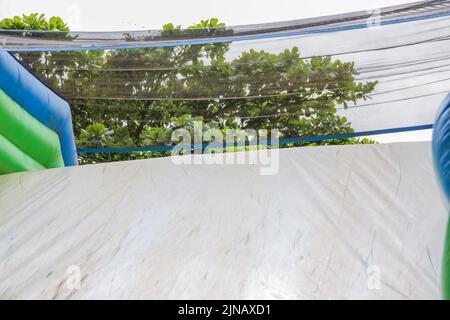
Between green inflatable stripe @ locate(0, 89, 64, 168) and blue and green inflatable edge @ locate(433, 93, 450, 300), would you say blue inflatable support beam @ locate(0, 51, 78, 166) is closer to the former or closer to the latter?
green inflatable stripe @ locate(0, 89, 64, 168)

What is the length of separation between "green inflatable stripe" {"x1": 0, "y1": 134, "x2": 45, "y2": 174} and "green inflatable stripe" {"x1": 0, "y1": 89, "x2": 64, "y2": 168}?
0.03 m

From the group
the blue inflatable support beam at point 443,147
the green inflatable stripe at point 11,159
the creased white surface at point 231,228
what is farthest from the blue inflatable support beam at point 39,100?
the blue inflatable support beam at point 443,147

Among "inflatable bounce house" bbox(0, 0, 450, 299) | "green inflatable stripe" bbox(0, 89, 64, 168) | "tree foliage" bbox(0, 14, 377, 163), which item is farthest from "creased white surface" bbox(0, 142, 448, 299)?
"tree foliage" bbox(0, 14, 377, 163)

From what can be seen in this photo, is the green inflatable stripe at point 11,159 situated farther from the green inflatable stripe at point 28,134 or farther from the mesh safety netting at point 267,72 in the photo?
the mesh safety netting at point 267,72

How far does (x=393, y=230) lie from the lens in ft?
5.58

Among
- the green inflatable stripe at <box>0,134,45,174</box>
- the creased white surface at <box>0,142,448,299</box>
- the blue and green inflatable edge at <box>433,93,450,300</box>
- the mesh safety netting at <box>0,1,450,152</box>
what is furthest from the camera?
the green inflatable stripe at <box>0,134,45,174</box>

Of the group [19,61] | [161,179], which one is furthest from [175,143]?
[19,61]

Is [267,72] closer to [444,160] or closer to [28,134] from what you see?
[28,134]

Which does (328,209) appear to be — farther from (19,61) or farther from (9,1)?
(9,1)

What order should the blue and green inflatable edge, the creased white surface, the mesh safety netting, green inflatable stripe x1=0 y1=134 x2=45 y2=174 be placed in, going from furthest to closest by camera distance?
1. green inflatable stripe x1=0 y1=134 x2=45 y2=174
2. the mesh safety netting
3. the creased white surface
4. the blue and green inflatable edge

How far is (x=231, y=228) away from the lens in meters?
1.80

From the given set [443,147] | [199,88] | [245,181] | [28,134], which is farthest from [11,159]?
[443,147]

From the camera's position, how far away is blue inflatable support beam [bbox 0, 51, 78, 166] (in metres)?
2.38

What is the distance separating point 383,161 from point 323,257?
619 millimetres
